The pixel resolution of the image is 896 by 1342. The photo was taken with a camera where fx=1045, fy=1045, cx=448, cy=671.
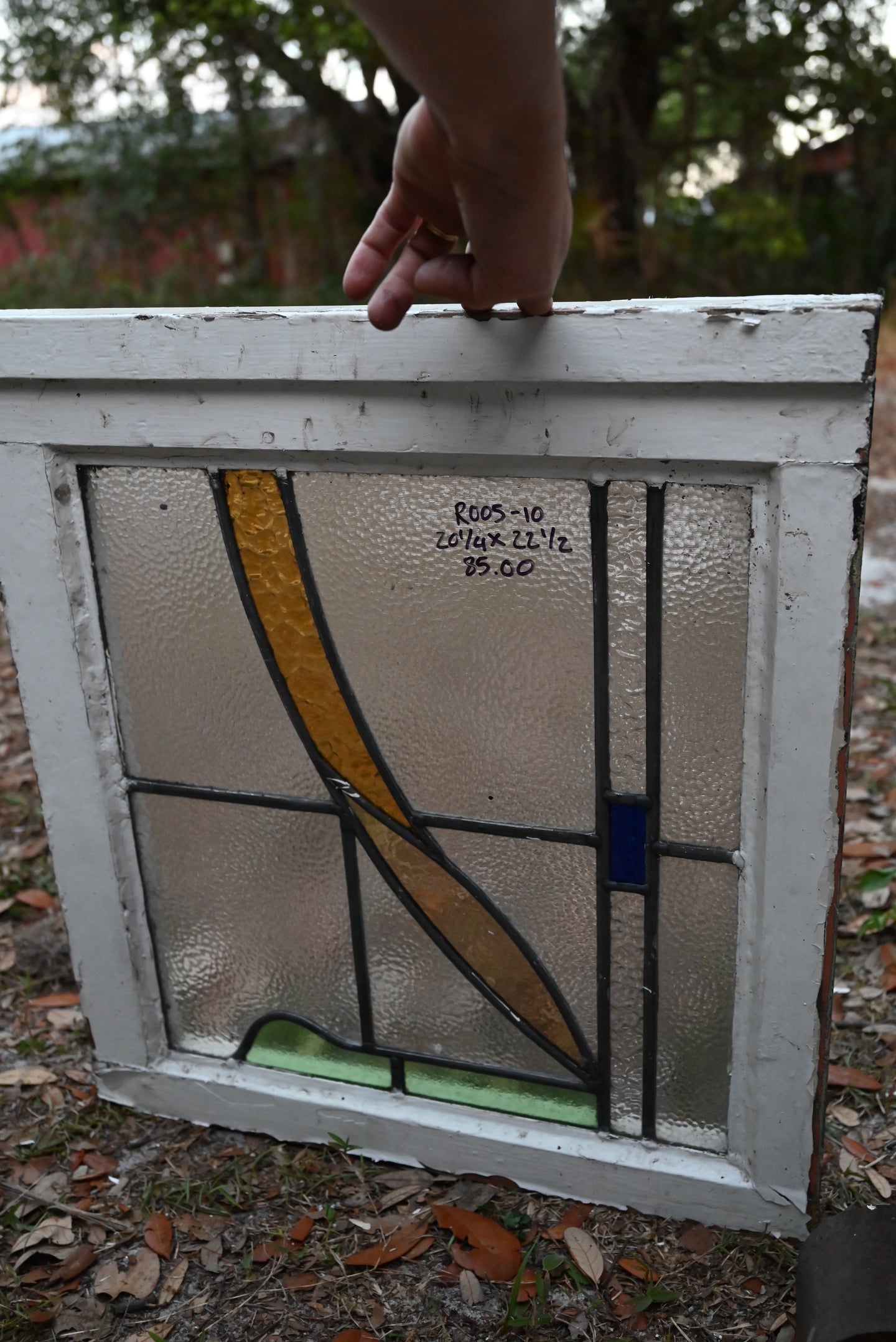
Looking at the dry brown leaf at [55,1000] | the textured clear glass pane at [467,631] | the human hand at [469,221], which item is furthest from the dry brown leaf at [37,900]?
the human hand at [469,221]

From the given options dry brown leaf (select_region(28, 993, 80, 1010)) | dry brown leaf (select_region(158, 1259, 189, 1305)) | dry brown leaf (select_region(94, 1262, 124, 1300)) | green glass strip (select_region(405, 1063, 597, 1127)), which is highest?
green glass strip (select_region(405, 1063, 597, 1127))

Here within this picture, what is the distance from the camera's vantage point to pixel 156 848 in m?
1.65

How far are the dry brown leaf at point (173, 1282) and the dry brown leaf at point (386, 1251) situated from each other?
9.1 inches

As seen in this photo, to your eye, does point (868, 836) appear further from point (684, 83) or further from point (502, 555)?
point (684, 83)

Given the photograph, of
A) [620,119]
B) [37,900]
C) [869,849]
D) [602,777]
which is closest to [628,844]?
[602,777]

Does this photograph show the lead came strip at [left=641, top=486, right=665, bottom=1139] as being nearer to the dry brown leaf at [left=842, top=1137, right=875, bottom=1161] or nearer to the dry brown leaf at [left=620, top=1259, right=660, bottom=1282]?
the dry brown leaf at [left=620, top=1259, right=660, bottom=1282]

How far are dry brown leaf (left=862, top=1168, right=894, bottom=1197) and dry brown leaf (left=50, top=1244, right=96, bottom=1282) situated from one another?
3.77 ft

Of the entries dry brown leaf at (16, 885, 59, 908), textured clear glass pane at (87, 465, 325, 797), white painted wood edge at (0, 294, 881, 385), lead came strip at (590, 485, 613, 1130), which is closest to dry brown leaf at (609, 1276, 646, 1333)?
lead came strip at (590, 485, 613, 1130)

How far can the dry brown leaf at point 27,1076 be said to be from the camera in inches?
74.0

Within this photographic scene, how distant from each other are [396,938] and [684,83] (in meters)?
8.01

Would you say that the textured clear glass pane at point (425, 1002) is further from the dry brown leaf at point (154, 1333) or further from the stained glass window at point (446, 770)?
the dry brown leaf at point (154, 1333)

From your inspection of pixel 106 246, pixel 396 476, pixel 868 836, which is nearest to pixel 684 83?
pixel 106 246

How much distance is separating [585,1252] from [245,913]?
69 cm

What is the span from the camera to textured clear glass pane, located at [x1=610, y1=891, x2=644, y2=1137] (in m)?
1.43
